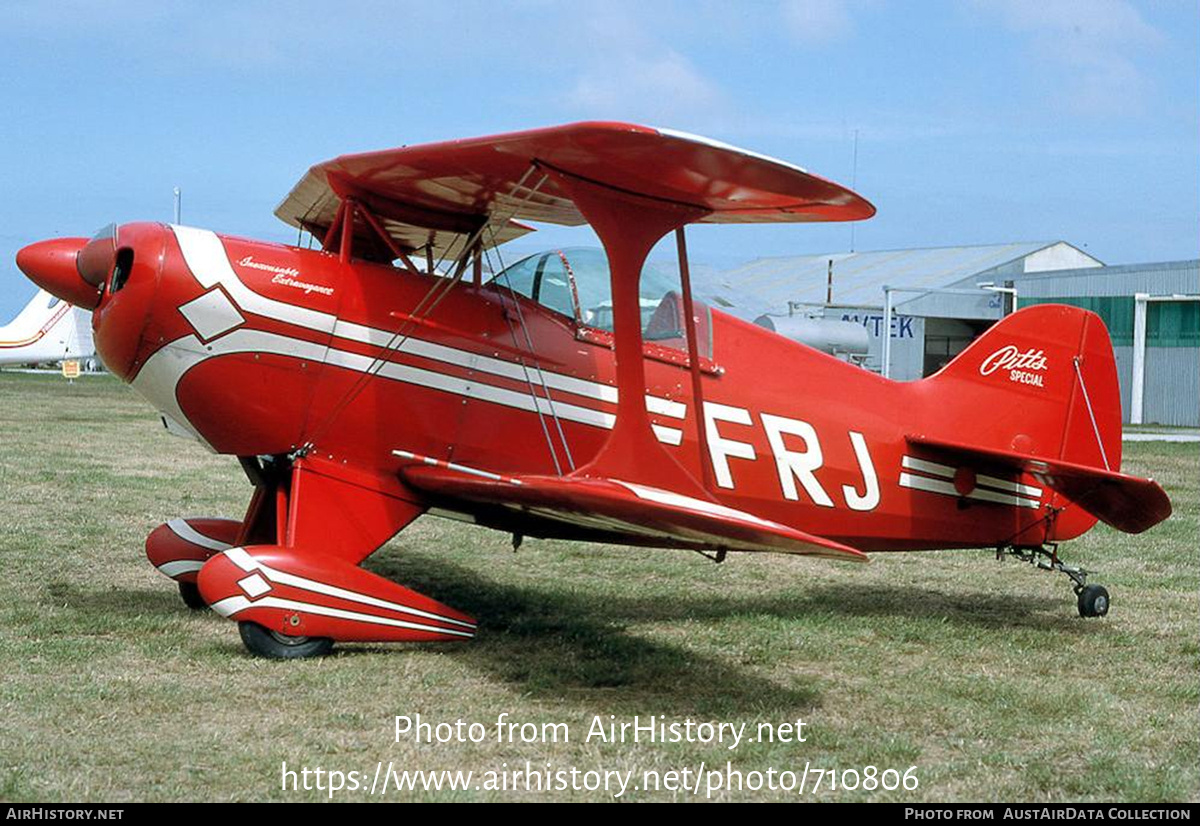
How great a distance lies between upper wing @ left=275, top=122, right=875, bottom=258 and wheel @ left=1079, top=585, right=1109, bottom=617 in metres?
2.94

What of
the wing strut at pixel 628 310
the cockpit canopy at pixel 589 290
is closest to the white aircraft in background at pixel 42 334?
the cockpit canopy at pixel 589 290

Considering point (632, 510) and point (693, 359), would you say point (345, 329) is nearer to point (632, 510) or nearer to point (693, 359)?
point (693, 359)

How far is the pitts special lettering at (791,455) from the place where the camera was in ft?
21.0

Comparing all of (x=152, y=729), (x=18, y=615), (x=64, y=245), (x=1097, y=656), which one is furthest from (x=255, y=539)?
(x=1097, y=656)

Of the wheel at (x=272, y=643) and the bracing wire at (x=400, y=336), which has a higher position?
the bracing wire at (x=400, y=336)

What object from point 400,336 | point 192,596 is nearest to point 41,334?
point 192,596

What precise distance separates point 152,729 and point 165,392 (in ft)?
6.19

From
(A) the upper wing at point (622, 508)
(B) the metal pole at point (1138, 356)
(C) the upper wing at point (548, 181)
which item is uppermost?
(C) the upper wing at point (548, 181)

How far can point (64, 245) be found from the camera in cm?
604

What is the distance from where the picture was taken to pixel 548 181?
5840mm

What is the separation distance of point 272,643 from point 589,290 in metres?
2.42

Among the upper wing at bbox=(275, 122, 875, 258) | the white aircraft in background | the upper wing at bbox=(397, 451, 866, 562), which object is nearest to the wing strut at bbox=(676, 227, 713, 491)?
the upper wing at bbox=(275, 122, 875, 258)

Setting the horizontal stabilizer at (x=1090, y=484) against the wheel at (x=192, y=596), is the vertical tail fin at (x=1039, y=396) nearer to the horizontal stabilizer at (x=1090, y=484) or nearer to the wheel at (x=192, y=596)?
the horizontal stabilizer at (x=1090, y=484)

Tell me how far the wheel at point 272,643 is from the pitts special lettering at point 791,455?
2.30 metres
